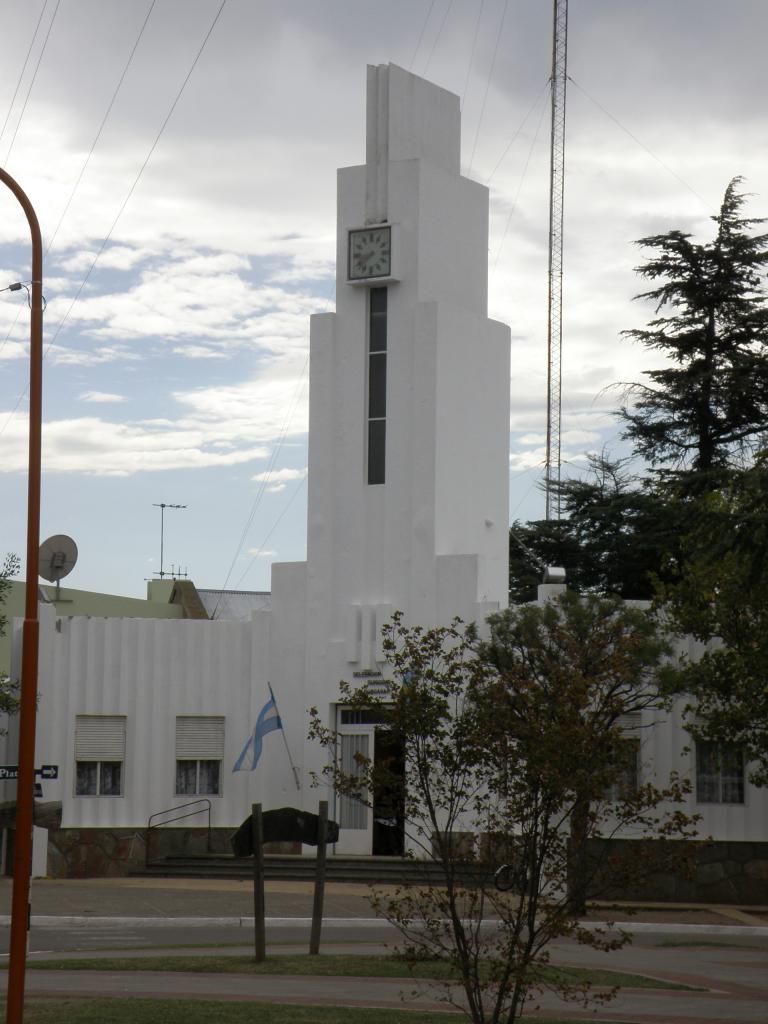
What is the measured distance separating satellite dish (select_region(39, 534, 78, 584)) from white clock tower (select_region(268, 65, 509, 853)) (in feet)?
14.3

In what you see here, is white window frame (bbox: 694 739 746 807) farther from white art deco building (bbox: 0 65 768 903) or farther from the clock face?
the clock face

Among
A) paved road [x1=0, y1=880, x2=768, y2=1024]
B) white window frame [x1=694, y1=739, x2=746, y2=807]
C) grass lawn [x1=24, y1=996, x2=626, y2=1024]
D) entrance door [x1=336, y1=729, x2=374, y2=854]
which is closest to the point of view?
grass lawn [x1=24, y1=996, x2=626, y2=1024]

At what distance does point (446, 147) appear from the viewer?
111ft

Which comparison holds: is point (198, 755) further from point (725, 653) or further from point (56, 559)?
point (725, 653)

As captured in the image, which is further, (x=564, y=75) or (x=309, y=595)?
(x=564, y=75)

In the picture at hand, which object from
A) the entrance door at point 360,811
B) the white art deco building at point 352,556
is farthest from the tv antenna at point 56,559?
the entrance door at point 360,811

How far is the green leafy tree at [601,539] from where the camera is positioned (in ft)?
140

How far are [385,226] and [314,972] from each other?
18913 mm

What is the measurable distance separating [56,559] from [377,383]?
7.64 meters

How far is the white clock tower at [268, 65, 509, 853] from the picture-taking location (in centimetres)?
3192

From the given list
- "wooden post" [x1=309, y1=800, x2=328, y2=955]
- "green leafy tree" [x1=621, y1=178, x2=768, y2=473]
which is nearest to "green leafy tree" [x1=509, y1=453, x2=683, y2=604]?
"green leafy tree" [x1=621, y1=178, x2=768, y2=473]

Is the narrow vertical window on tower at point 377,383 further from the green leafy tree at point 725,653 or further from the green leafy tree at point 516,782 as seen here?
the green leafy tree at point 516,782

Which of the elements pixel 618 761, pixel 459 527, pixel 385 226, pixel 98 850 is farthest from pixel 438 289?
pixel 618 761

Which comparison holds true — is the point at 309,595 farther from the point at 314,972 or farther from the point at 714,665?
the point at 314,972
